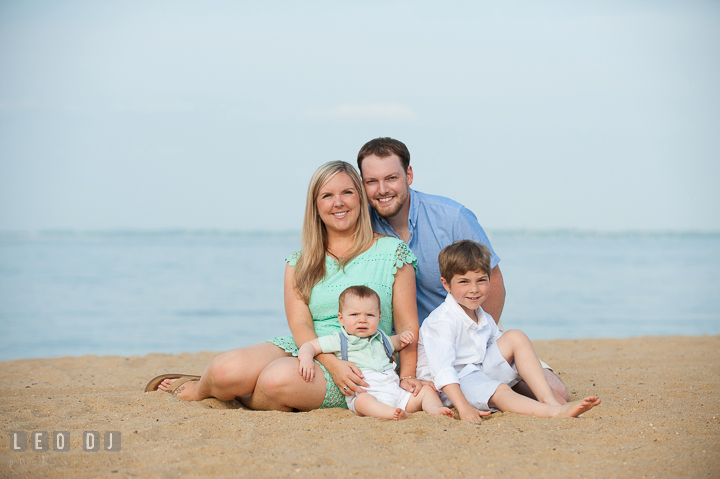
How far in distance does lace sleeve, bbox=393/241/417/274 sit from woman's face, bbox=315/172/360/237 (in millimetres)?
336

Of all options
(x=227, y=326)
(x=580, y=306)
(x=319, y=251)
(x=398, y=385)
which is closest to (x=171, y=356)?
(x=319, y=251)

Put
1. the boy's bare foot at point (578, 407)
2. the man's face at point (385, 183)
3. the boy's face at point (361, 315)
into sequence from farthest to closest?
the man's face at point (385, 183), the boy's face at point (361, 315), the boy's bare foot at point (578, 407)

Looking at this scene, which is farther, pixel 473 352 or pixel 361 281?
pixel 361 281

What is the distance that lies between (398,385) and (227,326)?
788 cm

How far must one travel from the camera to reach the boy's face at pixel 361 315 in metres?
3.26

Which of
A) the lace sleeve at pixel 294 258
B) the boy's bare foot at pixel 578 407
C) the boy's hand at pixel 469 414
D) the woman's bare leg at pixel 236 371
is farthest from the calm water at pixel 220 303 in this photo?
the boy's bare foot at pixel 578 407

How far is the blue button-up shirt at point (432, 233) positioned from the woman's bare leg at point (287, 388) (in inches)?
39.0

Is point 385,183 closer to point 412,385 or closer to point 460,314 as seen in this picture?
point 460,314

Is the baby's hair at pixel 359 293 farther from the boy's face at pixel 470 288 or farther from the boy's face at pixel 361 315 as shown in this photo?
the boy's face at pixel 470 288

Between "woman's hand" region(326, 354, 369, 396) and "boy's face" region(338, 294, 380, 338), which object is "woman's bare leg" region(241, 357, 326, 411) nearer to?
"woman's hand" region(326, 354, 369, 396)

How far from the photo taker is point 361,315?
3.27 m

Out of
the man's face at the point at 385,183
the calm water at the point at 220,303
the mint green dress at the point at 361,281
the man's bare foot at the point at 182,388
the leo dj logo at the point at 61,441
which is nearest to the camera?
the leo dj logo at the point at 61,441

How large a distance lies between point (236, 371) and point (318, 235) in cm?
96

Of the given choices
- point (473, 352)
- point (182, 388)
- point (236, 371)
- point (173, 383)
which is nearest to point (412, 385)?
point (473, 352)
